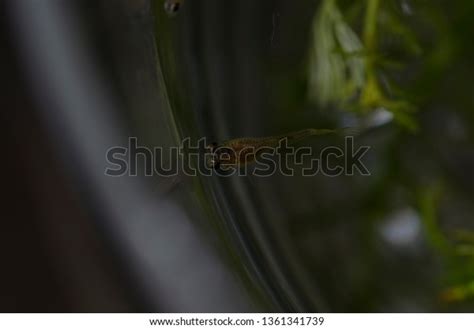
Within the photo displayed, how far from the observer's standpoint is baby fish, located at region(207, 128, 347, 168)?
0.49 meters

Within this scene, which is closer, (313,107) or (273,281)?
(273,281)

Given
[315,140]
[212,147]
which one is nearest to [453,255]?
[315,140]

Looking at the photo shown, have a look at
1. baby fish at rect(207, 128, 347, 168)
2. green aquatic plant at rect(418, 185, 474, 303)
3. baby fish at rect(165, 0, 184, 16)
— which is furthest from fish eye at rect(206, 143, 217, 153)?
green aquatic plant at rect(418, 185, 474, 303)

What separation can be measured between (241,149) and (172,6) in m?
0.14

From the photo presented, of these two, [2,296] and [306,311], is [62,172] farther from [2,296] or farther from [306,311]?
[306,311]

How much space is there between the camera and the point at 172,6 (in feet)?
1.65

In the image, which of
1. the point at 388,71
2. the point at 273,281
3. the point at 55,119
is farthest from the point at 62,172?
the point at 388,71

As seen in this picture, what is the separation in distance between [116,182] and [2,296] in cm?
14

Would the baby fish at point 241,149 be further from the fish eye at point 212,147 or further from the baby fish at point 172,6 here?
the baby fish at point 172,6

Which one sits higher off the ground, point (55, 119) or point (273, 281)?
point (55, 119)

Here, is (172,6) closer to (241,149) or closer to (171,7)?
(171,7)

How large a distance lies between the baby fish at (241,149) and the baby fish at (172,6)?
12 cm

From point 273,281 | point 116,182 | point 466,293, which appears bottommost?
point 466,293

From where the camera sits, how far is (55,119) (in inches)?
18.9
